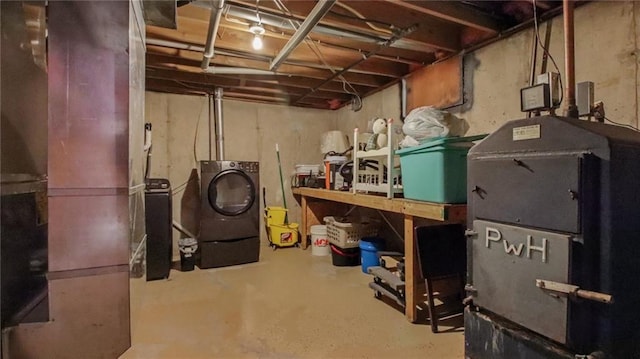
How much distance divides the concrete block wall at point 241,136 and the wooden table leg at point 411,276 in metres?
2.82

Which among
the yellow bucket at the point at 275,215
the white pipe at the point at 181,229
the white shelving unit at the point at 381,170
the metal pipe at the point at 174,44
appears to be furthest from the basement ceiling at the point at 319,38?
the white pipe at the point at 181,229

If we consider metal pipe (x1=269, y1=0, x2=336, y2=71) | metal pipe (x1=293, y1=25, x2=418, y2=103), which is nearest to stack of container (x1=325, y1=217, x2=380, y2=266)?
metal pipe (x1=293, y1=25, x2=418, y2=103)

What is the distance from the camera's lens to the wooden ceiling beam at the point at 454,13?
6.84ft

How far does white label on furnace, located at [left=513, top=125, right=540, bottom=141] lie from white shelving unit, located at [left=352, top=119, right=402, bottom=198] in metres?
1.17

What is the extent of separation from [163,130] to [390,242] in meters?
3.28

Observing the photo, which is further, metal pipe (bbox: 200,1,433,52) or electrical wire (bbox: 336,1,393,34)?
electrical wire (bbox: 336,1,393,34)

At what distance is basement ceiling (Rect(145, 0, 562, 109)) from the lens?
7.13 ft

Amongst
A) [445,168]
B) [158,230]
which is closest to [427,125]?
[445,168]

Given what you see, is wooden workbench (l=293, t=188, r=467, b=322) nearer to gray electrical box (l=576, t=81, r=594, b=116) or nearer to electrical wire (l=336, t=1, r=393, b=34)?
gray electrical box (l=576, t=81, r=594, b=116)

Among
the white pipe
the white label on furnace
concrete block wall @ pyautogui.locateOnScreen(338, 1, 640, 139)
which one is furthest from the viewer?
the white pipe

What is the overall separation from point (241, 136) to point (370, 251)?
2.53 metres

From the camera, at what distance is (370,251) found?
3.21 metres

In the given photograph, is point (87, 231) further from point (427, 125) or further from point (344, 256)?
point (344, 256)

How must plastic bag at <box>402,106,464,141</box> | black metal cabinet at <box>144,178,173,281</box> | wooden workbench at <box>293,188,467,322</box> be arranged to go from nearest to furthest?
wooden workbench at <box>293,188,467,322</box> < plastic bag at <box>402,106,464,141</box> < black metal cabinet at <box>144,178,173,281</box>
